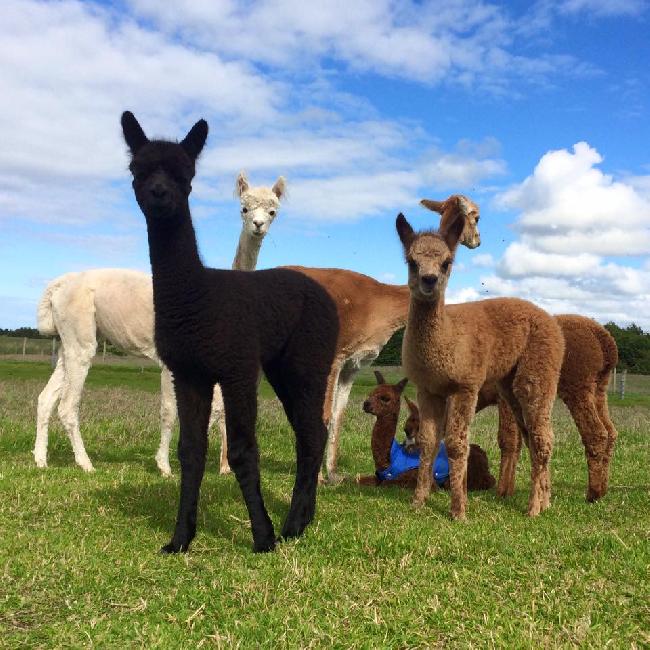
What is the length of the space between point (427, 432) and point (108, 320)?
14.9 ft

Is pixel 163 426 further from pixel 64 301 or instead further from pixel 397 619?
pixel 397 619

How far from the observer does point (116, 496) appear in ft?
20.2

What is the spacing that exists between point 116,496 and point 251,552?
2.06m

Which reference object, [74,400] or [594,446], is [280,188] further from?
[594,446]

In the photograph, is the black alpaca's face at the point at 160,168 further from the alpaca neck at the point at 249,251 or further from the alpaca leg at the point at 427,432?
the alpaca neck at the point at 249,251

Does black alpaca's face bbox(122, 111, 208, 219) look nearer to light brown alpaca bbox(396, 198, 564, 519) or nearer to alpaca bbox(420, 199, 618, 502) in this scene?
light brown alpaca bbox(396, 198, 564, 519)

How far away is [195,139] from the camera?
4766mm

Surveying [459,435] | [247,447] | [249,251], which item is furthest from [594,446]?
[249,251]

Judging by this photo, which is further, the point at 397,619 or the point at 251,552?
the point at 251,552

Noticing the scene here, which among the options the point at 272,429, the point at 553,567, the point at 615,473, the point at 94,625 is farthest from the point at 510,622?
the point at 272,429

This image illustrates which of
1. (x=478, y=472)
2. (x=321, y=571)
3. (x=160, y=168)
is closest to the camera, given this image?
(x=321, y=571)

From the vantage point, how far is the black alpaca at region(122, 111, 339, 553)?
4.56 meters

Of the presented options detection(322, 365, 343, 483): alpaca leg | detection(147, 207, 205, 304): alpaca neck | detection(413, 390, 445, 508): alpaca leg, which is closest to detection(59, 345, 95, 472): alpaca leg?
detection(322, 365, 343, 483): alpaca leg

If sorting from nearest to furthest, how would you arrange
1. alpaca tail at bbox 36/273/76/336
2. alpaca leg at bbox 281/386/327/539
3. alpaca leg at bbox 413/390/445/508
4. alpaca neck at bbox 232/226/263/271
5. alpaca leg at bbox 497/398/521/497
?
alpaca leg at bbox 281/386/327/539
alpaca leg at bbox 413/390/445/508
alpaca leg at bbox 497/398/521/497
alpaca neck at bbox 232/226/263/271
alpaca tail at bbox 36/273/76/336
